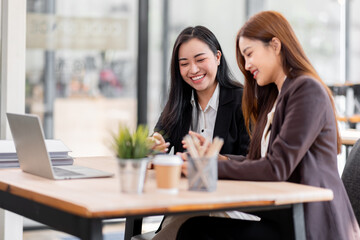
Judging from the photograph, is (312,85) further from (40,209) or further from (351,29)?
(351,29)

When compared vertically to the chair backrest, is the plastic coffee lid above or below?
above

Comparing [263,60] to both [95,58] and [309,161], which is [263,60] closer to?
[309,161]

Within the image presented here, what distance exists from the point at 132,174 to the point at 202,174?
0.61ft

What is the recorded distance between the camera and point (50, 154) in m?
2.15

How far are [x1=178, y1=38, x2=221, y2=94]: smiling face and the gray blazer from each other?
74 cm

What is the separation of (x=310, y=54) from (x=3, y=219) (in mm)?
3503

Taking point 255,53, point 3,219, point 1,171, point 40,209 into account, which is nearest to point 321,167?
point 255,53

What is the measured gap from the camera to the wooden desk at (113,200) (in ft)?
4.57

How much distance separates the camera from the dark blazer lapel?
255cm

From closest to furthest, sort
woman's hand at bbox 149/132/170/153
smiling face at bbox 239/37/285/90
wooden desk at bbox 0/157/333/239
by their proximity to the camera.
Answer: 1. wooden desk at bbox 0/157/333/239
2. smiling face at bbox 239/37/285/90
3. woman's hand at bbox 149/132/170/153

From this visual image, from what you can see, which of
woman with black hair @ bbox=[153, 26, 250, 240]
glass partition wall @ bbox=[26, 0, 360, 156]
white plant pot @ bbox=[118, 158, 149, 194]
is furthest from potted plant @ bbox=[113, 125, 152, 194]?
glass partition wall @ bbox=[26, 0, 360, 156]

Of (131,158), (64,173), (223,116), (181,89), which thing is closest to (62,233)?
(181,89)

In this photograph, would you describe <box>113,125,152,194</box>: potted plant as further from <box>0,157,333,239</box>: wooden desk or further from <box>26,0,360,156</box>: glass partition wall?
<box>26,0,360,156</box>: glass partition wall

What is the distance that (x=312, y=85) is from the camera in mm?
1870
